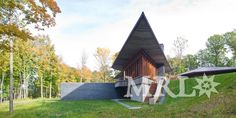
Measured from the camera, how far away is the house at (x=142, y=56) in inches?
993

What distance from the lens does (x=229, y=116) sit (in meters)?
9.88

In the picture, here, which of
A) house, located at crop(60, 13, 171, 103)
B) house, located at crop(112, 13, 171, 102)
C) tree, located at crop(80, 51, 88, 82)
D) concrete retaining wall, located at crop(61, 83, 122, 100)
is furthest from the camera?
tree, located at crop(80, 51, 88, 82)

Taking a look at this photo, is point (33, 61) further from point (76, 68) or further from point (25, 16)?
point (25, 16)

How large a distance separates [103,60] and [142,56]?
35762 mm

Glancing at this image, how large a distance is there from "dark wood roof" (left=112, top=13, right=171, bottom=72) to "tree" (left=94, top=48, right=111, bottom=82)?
2826cm

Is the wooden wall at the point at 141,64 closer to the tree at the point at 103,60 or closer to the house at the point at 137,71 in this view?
the house at the point at 137,71

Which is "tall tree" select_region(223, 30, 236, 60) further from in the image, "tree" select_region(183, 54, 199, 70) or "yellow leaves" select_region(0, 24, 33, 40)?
"yellow leaves" select_region(0, 24, 33, 40)

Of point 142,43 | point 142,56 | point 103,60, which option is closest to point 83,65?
point 103,60

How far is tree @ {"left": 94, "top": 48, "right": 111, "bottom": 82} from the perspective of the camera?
219 feet

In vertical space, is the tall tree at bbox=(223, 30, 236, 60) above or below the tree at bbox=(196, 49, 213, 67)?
above

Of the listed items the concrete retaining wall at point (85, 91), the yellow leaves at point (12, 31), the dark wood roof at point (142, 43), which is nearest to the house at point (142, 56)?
the dark wood roof at point (142, 43)

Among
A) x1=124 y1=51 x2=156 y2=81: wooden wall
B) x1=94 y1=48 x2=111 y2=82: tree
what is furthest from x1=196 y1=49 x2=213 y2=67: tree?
x1=124 y1=51 x2=156 y2=81: wooden wall

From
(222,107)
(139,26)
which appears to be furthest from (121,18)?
(222,107)

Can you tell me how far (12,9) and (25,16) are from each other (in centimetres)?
66
